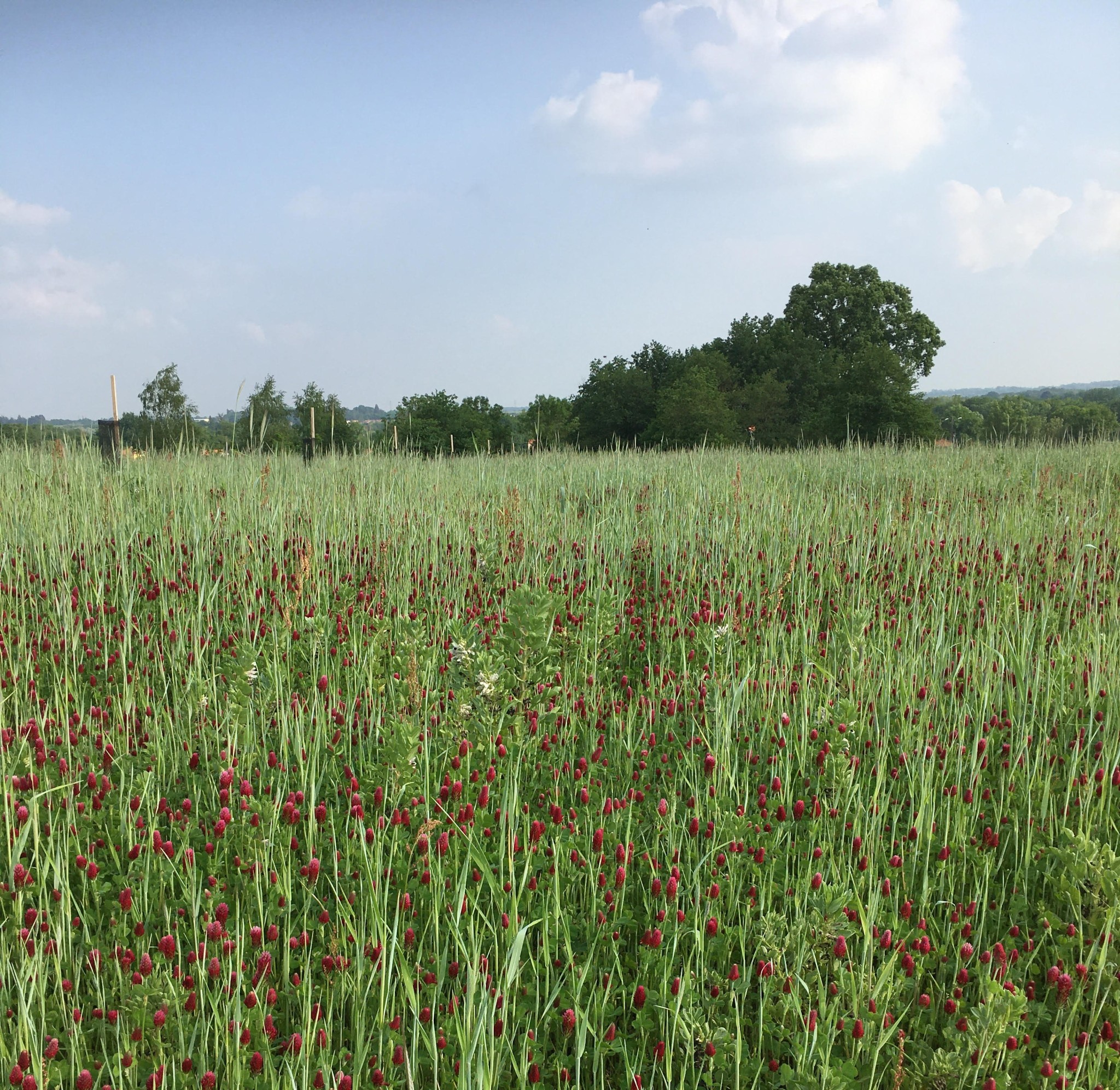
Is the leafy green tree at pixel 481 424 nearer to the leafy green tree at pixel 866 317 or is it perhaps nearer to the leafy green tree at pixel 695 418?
the leafy green tree at pixel 695 418

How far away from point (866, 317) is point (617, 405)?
15.6m

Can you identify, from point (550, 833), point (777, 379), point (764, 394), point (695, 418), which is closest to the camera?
point (550, 833)

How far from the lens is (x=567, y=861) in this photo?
7.48ft

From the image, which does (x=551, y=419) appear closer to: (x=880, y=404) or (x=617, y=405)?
(x=617, y=405)

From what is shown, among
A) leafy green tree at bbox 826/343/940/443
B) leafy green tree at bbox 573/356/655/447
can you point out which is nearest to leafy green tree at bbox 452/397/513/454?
leafy green tree at bbox 573/356/655/447

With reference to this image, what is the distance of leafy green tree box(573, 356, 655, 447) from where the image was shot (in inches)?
1831

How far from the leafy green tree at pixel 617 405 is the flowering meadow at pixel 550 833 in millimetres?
41792

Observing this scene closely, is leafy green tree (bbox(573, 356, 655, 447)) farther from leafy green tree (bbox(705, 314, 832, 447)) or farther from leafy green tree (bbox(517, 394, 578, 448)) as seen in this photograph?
leafy green tree (bbox(705, 314, 832, 447))

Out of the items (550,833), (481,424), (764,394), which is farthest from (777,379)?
(550,833)

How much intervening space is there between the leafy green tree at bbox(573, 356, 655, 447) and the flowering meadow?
137 feet

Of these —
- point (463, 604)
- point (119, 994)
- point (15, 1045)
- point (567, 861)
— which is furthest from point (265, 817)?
point (463, 604)

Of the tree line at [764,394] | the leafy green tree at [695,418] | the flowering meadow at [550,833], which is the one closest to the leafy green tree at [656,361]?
the tree line at [764,394]

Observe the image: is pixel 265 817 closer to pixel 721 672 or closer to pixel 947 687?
pixel 721 672

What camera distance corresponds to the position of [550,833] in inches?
99.5
